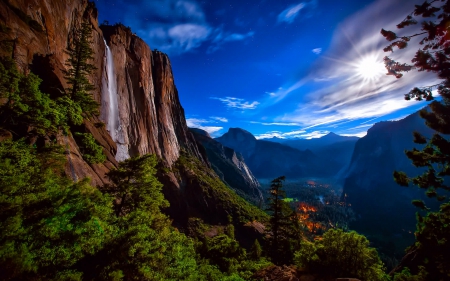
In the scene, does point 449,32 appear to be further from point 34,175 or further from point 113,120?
point 113,120

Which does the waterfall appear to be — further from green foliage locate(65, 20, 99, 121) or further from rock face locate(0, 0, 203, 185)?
green foliage locate(65, 20, 99, 121)

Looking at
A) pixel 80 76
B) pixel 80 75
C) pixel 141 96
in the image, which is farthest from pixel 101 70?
pixel 80 76

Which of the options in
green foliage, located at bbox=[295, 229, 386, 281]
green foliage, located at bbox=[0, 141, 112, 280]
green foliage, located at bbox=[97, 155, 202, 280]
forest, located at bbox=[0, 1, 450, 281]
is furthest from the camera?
green foliage, located at bbox=[295, 229, 386, 281]

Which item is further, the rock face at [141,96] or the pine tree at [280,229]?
the rock face at [141,96]

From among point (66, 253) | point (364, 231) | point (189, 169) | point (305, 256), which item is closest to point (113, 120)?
point (189, 169)

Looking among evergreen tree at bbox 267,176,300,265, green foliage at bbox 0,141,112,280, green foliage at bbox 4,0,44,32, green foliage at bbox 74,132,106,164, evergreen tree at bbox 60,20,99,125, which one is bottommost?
evergreen tree at bbox 267,176,300,265

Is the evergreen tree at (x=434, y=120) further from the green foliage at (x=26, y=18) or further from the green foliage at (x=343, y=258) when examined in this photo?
the green foliage at (x=26, y=18)

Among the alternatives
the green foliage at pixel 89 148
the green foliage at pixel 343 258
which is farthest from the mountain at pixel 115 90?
the green foliage at pixel 343 258

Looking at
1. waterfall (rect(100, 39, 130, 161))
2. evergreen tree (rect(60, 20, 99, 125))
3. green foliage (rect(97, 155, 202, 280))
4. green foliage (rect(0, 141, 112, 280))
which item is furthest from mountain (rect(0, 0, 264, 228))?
green foliage (rect(0, 141, 112, 280))
